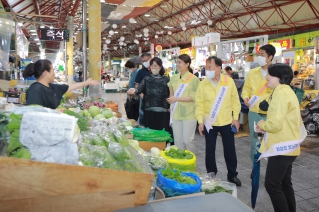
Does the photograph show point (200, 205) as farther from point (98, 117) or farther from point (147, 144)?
point (98, 117)

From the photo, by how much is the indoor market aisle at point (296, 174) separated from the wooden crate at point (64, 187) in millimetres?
2287

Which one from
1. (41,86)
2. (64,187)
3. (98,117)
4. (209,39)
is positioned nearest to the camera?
(64,187)

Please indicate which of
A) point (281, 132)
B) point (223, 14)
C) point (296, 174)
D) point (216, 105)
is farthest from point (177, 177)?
point (223, 14)

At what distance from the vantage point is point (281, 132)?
8.07ft

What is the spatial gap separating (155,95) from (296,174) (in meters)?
2.51

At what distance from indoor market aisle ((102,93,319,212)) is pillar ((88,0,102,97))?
3551mm

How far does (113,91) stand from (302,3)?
1497cm

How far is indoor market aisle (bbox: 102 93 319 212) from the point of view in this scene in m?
3.35

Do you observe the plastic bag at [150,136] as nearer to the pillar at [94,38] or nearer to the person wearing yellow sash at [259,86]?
the person wearing yellow sash at [259,86]

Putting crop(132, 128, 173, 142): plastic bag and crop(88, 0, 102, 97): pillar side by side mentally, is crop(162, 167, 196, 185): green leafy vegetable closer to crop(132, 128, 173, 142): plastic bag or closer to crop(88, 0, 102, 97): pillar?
crop(132, 128, 173, 142): plastic bag

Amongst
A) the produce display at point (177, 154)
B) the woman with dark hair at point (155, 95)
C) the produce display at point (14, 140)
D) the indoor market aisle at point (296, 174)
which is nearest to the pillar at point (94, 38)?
the indoor market aisle at point (296, 174)

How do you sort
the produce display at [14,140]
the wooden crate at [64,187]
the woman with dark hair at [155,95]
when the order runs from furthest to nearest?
the woman with dark hair at [155,95], the produce display at [14,140], the wooden crate at [64,187]

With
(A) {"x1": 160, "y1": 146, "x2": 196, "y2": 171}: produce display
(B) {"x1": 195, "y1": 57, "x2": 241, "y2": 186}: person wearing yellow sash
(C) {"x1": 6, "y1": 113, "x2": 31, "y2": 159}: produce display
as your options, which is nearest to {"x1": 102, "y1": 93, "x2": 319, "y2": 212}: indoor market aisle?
(B) {"x1": 195, "y1": 57, "x2": 241, "y2": 186}: person wearing yellow sash

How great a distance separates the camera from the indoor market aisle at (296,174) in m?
3.35
